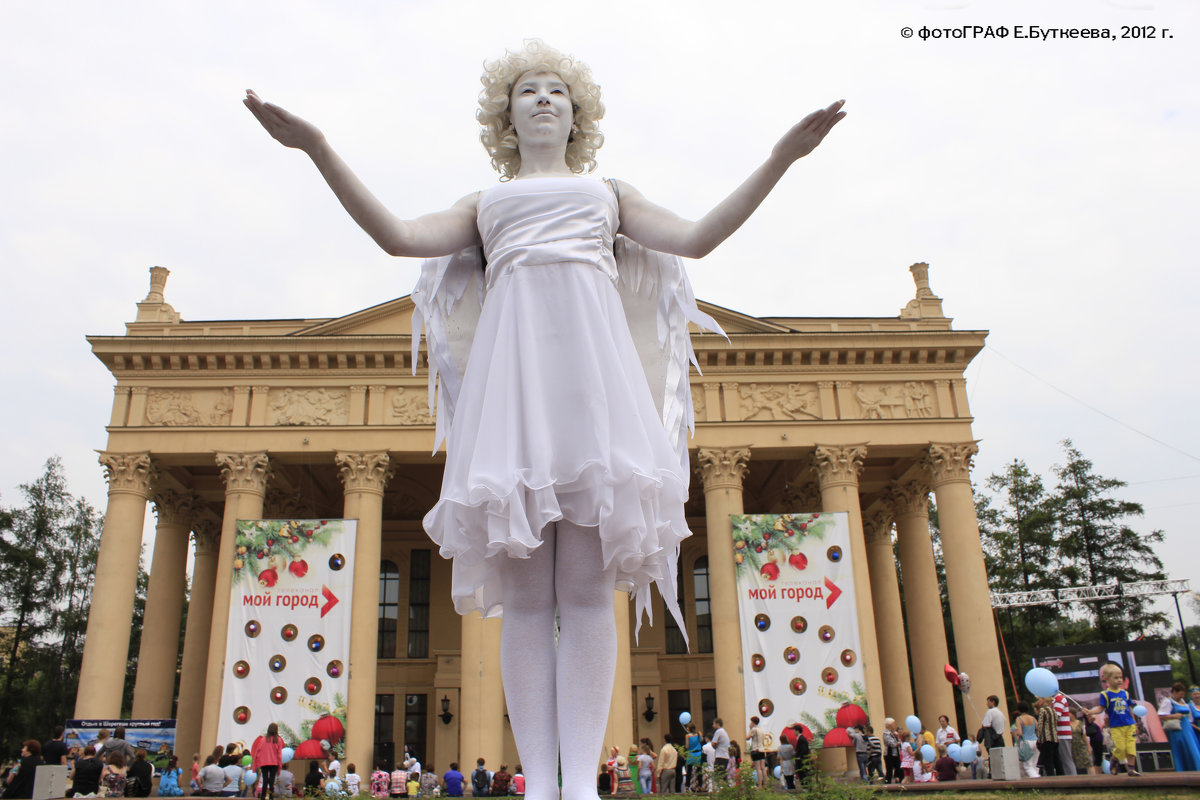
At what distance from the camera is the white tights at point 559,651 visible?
2.83 meters

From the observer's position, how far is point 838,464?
25.1m

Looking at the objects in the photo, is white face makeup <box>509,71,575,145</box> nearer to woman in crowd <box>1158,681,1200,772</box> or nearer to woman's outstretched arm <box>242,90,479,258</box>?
woman's outstretched arm <box>242,90,479,258</box>

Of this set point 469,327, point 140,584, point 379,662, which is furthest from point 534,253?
point 140,584

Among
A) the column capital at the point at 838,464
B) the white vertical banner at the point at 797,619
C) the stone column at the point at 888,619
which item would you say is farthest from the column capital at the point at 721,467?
the stone column at the point at 888,619

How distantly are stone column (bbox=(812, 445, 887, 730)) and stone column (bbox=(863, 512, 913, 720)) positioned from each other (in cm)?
332

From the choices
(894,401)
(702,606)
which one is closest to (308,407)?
(702,606)

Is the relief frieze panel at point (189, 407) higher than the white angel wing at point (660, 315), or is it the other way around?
the relief frieze panel at point (189, 407)

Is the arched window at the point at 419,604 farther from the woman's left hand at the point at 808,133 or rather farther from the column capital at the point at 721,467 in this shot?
the woman's left hand at the point at 808,133

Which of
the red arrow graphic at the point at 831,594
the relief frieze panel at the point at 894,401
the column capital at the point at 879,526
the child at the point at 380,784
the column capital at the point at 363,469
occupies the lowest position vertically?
the child at the point at 380,784

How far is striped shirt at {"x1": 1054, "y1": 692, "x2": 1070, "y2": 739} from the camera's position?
12.4 metres

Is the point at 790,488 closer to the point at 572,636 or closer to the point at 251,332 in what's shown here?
the point at 251,332

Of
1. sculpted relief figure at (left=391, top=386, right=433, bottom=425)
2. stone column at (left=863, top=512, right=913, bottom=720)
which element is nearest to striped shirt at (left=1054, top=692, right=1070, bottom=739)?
stone column at (left=863, top=512, right=913, bottom=720)

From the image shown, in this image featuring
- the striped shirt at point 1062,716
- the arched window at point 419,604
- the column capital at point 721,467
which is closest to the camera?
the striped shirt at point 1062,716

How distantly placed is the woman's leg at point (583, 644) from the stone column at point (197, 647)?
1001 inches
